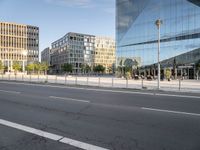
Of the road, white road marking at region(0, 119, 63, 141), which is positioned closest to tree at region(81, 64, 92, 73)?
the road

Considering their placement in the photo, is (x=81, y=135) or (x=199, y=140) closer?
(x=199, y=140)

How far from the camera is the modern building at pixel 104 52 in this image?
602 feet

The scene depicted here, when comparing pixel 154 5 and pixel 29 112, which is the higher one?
pixel 154 5

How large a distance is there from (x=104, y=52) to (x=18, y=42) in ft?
203

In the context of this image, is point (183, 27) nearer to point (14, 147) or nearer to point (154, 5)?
point (154, 5)

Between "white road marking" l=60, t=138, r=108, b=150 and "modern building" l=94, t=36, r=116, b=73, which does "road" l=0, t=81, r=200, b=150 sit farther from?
"modern building" l=94, t=36, r=116, b=73

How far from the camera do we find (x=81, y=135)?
669 cm

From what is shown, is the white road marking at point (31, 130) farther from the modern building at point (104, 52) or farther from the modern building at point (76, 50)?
the modern building at point (104, 52)

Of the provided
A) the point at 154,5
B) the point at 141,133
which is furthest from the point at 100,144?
the point at 154,5

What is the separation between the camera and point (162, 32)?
58000 mm

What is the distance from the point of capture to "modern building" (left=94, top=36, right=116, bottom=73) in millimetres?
183500

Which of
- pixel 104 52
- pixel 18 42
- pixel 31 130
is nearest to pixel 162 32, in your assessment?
pixel 31 130

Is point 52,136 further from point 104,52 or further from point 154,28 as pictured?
point 104,52

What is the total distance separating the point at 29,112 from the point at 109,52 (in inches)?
7156
